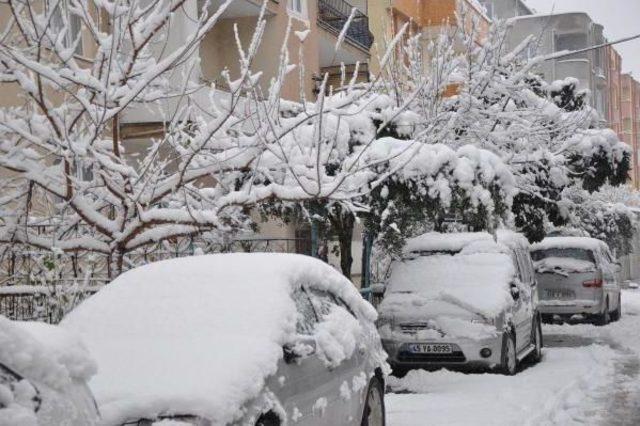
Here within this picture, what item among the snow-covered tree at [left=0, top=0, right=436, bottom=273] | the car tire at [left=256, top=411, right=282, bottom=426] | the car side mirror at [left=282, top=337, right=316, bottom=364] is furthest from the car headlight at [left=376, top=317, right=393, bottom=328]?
the car tire at [left=256, top=411, right=282, bottom=426]

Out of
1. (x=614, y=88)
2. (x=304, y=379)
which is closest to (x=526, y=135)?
(x=304, y=379)

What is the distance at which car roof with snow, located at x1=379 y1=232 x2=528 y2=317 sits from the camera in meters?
12.6

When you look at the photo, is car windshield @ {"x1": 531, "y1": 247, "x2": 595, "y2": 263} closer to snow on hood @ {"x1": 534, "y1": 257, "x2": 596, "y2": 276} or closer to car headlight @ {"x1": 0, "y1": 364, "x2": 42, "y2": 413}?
snow on hood @ {"x1": 534, "y1": 257, "x2": 596, "y2": 276}

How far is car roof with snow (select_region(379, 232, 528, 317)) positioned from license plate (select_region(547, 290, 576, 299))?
693 centimetres

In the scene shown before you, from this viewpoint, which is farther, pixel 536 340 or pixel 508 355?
pixel 536 340

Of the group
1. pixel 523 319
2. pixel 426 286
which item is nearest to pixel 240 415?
pixel 426 286

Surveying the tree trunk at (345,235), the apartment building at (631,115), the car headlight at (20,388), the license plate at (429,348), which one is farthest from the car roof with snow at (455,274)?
the apartment building at (631,115)

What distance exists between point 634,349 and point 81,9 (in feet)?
40.9

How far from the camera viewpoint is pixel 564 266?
2088 cm

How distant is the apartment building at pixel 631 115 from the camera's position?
265 ft

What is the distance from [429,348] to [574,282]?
30.5 ft

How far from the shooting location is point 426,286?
1302 centimetres

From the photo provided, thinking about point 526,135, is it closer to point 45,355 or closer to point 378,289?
point 378,289

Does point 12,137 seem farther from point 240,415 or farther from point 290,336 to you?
point 240,415
